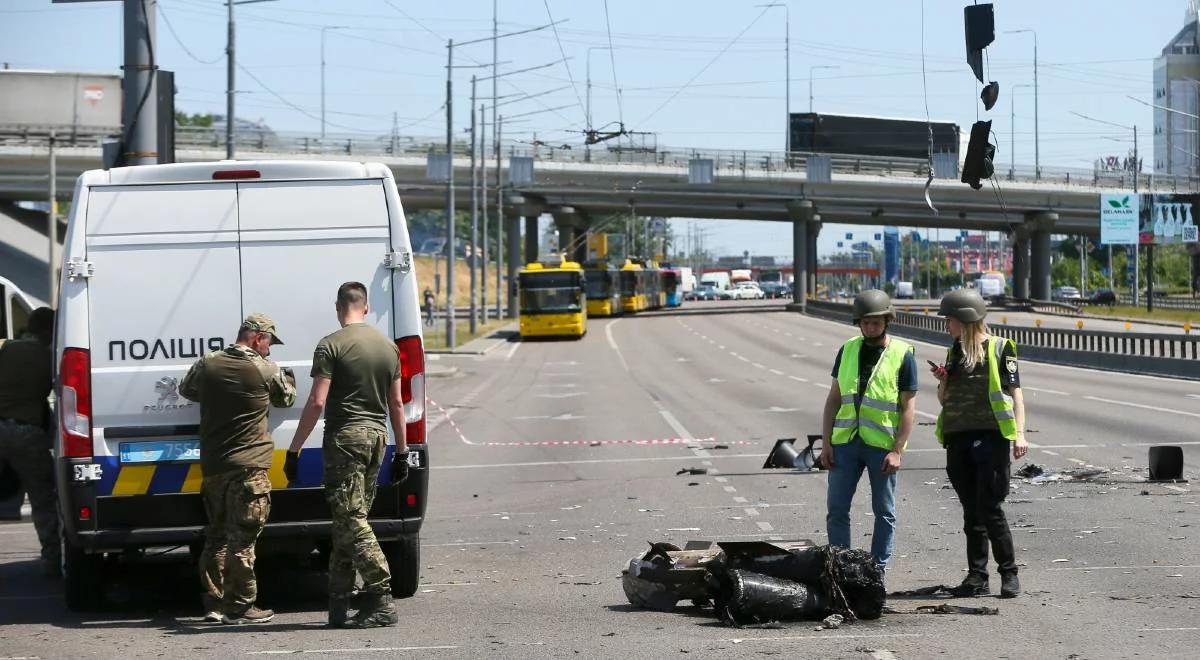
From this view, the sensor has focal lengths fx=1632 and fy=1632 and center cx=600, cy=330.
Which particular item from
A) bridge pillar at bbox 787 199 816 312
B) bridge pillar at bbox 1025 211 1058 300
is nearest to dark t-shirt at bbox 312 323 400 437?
bridge pillar at bbox 787 199 816 312

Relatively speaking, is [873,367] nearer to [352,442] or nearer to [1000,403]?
[1000,403]

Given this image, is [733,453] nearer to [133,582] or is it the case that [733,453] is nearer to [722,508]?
[722,508]

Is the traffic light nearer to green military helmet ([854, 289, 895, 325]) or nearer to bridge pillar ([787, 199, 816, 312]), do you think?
green military helmet ([854, 289, 895, 325])

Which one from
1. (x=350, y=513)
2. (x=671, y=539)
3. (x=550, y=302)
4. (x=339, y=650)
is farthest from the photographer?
(x=550, y=302)

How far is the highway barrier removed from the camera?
38250 mm

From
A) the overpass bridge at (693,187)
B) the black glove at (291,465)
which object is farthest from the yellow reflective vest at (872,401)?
the overpass bridge at (693,187)

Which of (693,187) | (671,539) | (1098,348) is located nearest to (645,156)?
(693,187)

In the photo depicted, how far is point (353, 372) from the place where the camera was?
876 cm

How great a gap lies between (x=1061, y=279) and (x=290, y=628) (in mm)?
174883

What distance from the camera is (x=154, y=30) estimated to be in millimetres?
15352

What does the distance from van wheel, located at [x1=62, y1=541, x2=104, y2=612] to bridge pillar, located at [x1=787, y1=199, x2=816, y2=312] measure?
78.1 meters

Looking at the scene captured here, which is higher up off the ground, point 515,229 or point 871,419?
point 515,229

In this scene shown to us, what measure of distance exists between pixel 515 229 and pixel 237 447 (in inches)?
3179

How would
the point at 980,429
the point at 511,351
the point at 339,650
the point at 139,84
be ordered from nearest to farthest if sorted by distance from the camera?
the point at 339,650 < the point at 980,429 < the point at 139,84 < the point at 511,351
